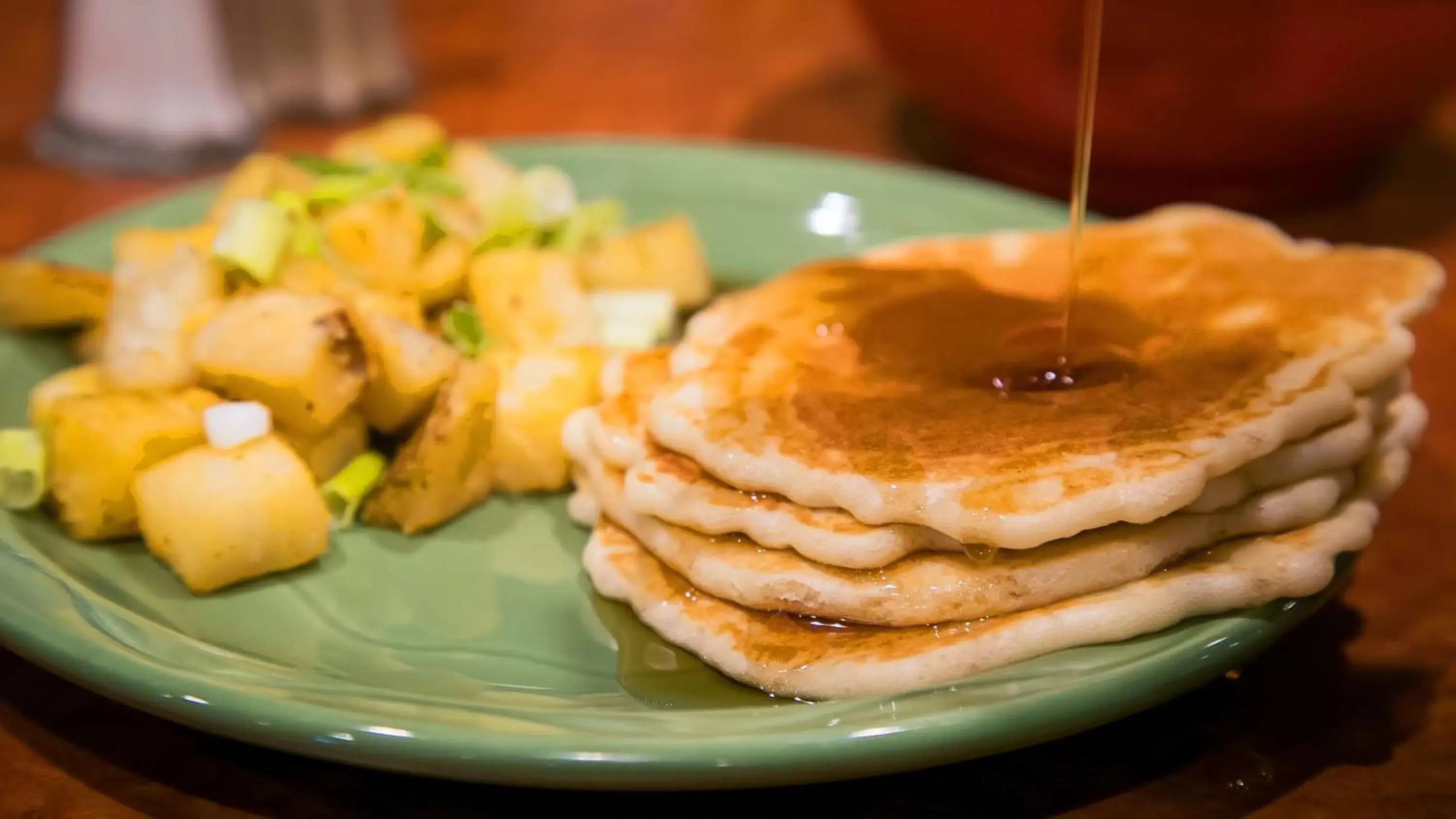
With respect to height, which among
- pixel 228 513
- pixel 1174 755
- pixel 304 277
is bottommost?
pixel 1174 755

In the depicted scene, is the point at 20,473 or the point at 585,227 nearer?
the point at 20,473

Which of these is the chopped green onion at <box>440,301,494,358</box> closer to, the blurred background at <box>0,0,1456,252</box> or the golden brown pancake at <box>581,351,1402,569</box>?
the golden brown pancake at <box>581,351,1402,569</box>

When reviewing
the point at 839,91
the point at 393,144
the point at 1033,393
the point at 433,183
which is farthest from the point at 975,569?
the point at 839,91

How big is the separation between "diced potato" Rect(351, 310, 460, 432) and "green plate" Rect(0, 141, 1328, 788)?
141 millimetres

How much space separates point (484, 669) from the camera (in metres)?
1.09

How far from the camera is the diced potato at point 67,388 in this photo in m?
1.27

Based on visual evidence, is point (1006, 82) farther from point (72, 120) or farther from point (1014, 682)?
point (72, 120)

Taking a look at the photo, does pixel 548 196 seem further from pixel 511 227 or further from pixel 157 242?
pixel 157 242

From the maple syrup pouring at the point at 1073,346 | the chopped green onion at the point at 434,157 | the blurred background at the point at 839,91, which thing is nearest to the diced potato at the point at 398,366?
the chopped green onion at the point at 434,157

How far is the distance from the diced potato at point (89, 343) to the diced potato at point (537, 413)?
1.46 feet

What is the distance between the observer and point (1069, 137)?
199 cm

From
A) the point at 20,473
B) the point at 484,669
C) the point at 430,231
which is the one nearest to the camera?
the point at 484,669

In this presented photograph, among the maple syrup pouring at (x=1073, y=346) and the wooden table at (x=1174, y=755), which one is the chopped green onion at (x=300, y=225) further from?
the maple syrup pouring at (x=1073, y=346)

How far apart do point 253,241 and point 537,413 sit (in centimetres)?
37
